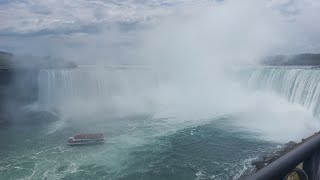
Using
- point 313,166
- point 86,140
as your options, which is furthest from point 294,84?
point 313,166

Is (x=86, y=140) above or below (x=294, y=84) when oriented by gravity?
below

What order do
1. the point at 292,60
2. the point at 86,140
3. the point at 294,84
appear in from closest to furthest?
the point at 86,140 → the point at 294,84 → the point at 292,60

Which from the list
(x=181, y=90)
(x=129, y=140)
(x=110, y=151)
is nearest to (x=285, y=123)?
(x=129, y=140)

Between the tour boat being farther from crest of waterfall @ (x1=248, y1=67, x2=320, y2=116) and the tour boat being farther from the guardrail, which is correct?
the guardrail

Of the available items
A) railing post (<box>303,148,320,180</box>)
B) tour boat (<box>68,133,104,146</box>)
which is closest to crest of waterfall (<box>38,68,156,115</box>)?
tour boat (<box>68,133,104,146</box>)

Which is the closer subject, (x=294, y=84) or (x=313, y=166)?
(x=313, y=166)

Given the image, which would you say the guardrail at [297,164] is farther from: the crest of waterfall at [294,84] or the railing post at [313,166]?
the crest of waterfall at [294,84]

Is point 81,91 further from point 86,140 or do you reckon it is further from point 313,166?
point 313,166
